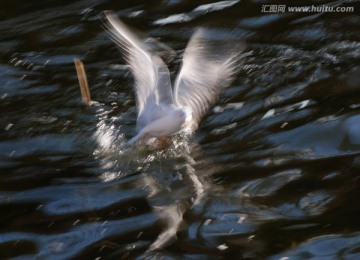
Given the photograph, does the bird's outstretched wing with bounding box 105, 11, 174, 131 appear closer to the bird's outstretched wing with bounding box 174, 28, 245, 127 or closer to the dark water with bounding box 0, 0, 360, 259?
the bird's outstretched wing with bounding box 174, 28, 245, 127

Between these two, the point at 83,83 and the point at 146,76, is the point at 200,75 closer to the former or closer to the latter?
the point at 146,76

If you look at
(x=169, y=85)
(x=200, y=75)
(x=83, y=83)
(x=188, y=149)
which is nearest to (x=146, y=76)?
(x=169, y=85)

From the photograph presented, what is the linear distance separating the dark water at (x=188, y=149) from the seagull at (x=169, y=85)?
236 millimetres

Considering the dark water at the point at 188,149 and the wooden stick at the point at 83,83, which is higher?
the wooden stick at the point at 83,83

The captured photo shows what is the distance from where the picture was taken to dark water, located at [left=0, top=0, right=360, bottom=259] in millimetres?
4535

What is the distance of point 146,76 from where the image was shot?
556 centimetres

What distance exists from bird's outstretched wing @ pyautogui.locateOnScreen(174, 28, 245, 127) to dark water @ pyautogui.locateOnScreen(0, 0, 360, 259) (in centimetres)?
29

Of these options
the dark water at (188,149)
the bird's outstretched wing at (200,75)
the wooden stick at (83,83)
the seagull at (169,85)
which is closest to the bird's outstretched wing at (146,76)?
the seagull at (169,85)

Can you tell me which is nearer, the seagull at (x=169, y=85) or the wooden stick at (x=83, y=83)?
the seagull at (x=169, y=85)

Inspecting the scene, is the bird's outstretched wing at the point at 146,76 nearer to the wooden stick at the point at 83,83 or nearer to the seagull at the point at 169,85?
the seagull at the point at 169,85

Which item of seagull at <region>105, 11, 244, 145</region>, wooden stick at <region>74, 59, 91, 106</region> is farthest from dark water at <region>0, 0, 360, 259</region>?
A: seagull at <region>105, 11, 244, 145</region>

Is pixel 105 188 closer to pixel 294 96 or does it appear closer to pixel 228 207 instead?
pixel 228 207

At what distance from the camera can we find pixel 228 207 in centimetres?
479

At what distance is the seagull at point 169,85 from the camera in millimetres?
5473
